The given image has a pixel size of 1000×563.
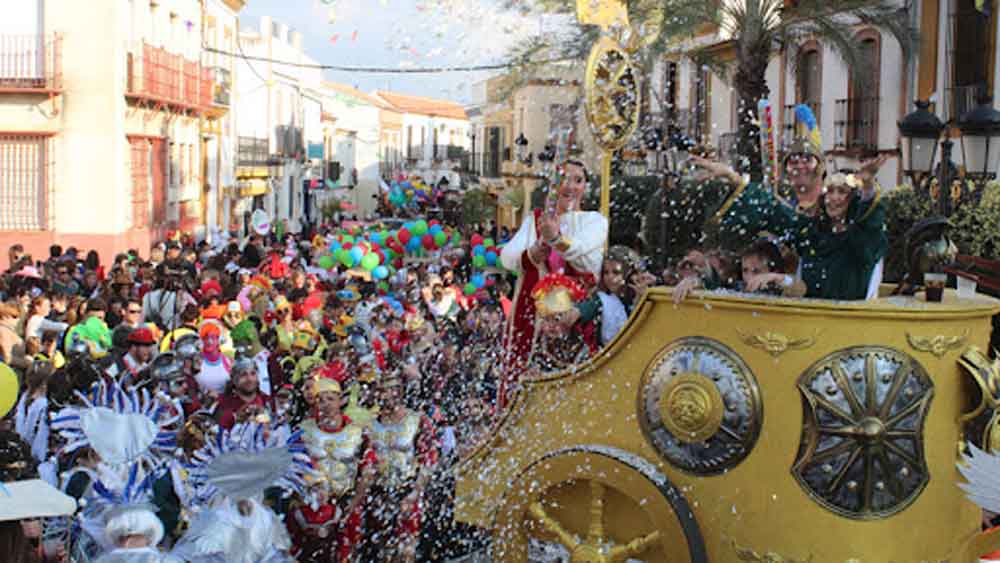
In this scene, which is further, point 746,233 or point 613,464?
point 746,233

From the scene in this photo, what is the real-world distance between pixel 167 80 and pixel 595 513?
25.0 meters

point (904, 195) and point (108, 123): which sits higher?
point (108, 123)

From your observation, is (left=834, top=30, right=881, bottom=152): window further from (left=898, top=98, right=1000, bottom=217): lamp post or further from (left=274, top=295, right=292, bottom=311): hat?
(left=274, top=295, right=292, bottom=311): hat

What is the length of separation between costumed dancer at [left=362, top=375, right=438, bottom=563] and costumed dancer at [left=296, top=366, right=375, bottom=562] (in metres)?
0.12

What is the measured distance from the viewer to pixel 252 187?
41250 millimetres

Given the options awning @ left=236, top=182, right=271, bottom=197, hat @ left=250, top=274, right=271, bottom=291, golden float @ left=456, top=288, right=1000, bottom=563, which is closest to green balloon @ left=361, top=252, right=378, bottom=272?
hat @ left=250, top=274, right=271, bottom=291

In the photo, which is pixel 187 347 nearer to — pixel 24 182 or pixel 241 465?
pixel 241 465

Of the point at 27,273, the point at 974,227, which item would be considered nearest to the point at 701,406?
the point at 974,227

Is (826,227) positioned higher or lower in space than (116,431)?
higher

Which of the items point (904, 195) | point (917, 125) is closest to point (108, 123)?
point (904, 195)

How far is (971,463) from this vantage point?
412cm

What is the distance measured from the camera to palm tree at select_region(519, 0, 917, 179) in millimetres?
14625

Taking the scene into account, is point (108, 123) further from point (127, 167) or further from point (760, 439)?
point (760, 439)

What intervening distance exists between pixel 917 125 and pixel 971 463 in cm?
597
